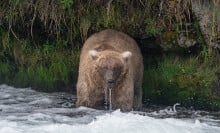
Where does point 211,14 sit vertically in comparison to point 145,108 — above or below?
above

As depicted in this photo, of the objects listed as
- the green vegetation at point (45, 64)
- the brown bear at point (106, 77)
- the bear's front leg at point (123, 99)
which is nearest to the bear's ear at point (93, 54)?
the brown bear at point (106, 77)

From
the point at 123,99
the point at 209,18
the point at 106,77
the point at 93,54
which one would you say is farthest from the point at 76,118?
the point at 209,18

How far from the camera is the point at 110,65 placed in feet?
31.1

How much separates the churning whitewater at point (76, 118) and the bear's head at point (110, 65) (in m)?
0.47

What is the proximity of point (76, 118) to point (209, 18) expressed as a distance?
7.82 ft

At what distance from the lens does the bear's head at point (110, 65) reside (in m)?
9.44

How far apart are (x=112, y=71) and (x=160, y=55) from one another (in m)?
1.39

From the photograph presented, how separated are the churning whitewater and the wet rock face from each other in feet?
3.48

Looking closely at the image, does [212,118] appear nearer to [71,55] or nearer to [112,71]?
[112,71]

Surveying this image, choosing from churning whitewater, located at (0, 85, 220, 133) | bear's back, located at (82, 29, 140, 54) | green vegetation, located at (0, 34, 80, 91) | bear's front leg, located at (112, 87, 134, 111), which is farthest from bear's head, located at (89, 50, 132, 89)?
green vegetation, located at (0, 34, 80, 91)

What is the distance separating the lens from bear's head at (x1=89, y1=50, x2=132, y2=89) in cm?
944

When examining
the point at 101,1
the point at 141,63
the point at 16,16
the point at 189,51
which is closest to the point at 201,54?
the point at 189,51

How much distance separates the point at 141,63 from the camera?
10281mm

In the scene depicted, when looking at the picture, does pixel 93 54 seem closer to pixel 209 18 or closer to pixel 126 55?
pixel 126 55
